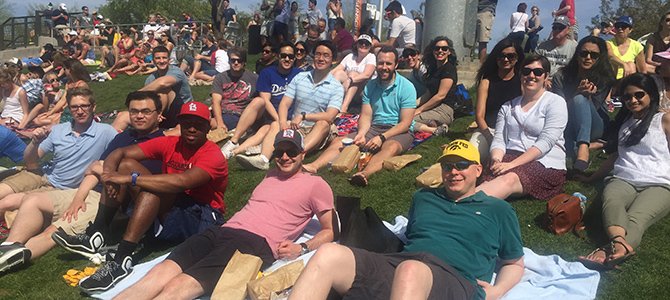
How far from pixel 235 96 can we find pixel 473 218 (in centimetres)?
524

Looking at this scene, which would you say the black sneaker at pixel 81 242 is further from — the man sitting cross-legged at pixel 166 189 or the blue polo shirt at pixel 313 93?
the blue polo shirt at pixel 313 93

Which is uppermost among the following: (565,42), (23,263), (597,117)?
(565,42)

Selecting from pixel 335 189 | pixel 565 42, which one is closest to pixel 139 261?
pixel 335 189

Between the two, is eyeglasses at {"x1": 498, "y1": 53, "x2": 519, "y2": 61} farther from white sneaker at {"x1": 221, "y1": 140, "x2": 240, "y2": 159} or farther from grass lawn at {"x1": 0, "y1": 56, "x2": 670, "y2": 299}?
white sneaker at {"x1": 221, "y1": 140, "x2": 240, "y2": 159}

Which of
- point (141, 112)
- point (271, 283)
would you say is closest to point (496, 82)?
point (141, 112)

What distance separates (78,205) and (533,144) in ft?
13.9

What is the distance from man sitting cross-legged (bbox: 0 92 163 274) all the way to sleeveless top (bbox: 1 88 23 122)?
532 centimetres

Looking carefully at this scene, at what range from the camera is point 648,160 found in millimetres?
4926

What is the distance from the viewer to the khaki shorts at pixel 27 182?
5648 mm

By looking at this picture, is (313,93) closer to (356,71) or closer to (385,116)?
(385,116)

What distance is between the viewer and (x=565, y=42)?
7840 millimetres

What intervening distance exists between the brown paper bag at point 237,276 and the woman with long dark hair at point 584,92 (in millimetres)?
3797

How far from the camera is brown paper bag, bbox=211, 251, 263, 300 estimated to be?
149 inches

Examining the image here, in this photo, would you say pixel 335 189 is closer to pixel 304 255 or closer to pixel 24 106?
pixel 304 255
